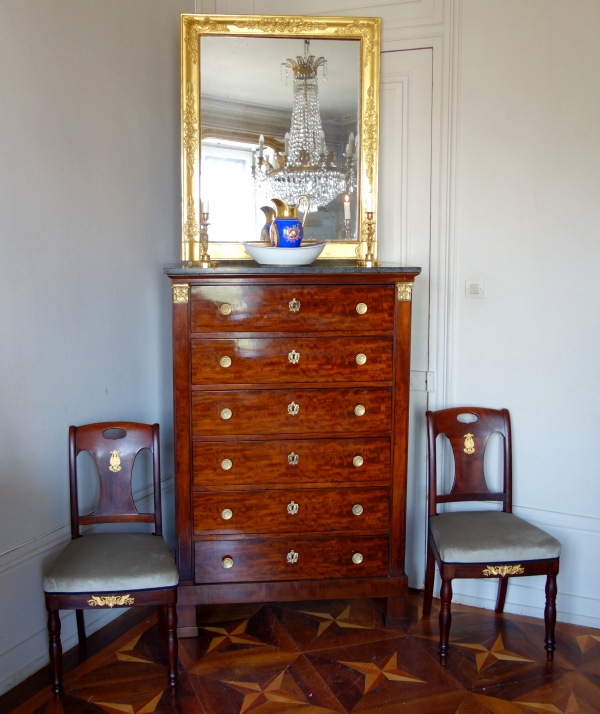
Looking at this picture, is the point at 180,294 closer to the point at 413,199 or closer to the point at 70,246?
the point at 70,246

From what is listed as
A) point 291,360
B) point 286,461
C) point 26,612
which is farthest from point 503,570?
point 26,612

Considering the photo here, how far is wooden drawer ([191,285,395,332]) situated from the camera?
2621 mm

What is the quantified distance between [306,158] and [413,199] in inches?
20.3

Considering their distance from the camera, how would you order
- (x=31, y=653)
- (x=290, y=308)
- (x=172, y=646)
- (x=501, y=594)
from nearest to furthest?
(x=172, y=646)
(x=31, y=653)
(x=290, y=308)
(x=501, y=594)

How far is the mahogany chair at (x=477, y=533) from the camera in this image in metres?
2.60

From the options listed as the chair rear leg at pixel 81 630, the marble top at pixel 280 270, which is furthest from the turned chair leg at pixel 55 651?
the marble top at pixel 280 270

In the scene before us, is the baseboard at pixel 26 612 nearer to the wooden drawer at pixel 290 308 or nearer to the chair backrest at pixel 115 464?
the chair backrest at pixel 115 464

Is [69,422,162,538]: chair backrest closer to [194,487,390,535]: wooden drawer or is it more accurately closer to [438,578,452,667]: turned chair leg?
[194,487,390,535]: wooden drawer

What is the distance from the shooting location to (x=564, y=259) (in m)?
2.88

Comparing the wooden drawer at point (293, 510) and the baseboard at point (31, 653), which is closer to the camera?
the baseboard at point (31, 653)

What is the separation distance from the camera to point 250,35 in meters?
3.05

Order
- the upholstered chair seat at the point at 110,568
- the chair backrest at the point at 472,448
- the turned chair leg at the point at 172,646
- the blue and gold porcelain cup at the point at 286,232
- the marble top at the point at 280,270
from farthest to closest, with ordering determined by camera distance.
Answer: the chair backrest at the point at 472,448, the blue and gold porcelain cup at the point at 286,232, the marble top at the point at 280,270, the turned chair leg at the point at 172,646, the upholstered chair seat at the point at 110,568

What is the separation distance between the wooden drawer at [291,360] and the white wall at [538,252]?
1.97 feet

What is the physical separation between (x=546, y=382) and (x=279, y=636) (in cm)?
154
